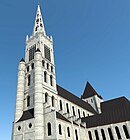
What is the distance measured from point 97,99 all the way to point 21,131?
128 feet

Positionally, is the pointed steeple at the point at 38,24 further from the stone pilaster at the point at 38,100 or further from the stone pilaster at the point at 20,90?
the stone pilaster at the point at 20,90

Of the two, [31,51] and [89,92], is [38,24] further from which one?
[89,92]

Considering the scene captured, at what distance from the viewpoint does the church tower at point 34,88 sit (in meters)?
30.0

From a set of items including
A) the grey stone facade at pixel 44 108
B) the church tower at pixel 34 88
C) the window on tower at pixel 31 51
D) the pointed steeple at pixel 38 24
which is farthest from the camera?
the pointed steeple at pixel 38 24

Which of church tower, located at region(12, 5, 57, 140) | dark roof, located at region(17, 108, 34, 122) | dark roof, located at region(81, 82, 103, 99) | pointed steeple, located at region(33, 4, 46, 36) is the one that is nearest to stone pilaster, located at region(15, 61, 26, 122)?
church tower, located at region(12, 5, 57, 140)

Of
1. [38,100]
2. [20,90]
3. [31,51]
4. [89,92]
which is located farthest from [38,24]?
[89,92]

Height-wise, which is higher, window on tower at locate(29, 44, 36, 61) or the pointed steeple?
the pointed steeple

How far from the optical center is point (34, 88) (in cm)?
3491

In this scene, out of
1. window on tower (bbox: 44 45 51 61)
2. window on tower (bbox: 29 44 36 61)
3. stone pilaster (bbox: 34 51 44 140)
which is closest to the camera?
stone pilaster (bbox: 34 51 44 140)

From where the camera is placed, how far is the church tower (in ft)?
98.5

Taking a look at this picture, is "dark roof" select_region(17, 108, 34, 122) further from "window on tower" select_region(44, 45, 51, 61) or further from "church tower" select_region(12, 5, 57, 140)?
"window on tower" select_region(44, 45, 51, 61)

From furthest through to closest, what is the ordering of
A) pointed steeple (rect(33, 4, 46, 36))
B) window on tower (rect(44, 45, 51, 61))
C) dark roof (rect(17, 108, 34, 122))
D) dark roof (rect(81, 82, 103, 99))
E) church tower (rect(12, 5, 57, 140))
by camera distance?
dark roof (rect(81, 82, 103, 99))
pointed steeple (rect(33, 4, 46, 36))
window on tower (rect(44, 45, 51, 61))
dark roof (rect(17, 108, 34, 122))
church tower (rect(12, 5, 57, 140))

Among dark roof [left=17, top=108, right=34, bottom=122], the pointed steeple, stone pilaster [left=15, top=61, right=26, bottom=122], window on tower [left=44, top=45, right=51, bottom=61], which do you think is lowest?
dark roof [left=17, top=108, right=34, bottom=122]

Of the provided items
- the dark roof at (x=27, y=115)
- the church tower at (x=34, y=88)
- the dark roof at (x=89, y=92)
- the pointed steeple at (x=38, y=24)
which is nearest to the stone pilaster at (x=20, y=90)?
the church tower at (x=34, y=88)
